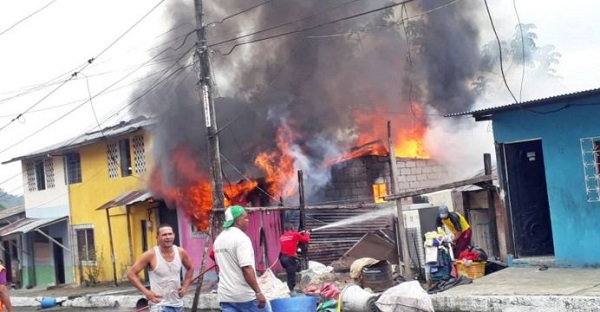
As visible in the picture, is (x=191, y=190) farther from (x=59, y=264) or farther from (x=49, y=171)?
(x=59, y=264)

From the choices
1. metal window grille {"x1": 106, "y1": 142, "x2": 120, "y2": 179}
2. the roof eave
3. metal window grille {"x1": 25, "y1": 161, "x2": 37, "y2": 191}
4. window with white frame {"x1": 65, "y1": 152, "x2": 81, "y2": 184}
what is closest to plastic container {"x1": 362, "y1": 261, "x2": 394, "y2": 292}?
the roof eave

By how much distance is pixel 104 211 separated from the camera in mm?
24266

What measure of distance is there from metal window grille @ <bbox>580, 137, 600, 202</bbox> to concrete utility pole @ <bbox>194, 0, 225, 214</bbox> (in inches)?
271

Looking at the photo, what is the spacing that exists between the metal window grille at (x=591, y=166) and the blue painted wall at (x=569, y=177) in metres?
0.07

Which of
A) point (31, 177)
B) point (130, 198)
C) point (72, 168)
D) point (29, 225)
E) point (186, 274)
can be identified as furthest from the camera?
point (31, 177)

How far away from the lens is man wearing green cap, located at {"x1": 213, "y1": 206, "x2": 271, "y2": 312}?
641cm

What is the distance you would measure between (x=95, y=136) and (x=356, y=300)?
15878 millimetres

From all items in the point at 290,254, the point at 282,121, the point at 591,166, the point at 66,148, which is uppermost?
the point at 66,148

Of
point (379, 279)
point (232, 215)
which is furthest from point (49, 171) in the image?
point (232, 215)

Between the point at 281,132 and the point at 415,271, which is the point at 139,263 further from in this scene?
the point at 281,132

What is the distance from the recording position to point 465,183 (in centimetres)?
1220

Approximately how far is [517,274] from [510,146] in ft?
8.27

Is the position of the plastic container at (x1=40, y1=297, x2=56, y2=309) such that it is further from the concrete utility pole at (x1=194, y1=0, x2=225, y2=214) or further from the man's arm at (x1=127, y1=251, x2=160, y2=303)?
the man's arm at (x1=127, y1=251, x2=160, y2=303)

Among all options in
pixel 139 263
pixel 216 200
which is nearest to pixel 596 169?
pixel 216 200
